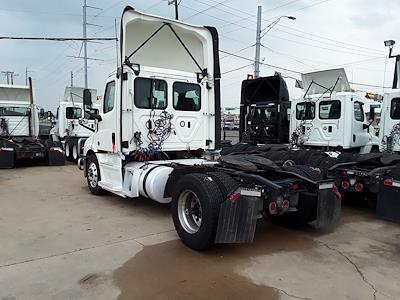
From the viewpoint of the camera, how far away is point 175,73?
765cm

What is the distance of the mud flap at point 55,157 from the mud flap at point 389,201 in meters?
11.9

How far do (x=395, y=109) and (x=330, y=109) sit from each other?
10.1 feet

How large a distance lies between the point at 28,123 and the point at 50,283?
1282 cm

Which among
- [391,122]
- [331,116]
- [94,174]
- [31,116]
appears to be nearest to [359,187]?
[391,122]

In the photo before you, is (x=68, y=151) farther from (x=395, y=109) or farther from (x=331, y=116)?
(x=395, y=109)

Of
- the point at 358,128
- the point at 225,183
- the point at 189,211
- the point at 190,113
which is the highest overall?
the point at 190,113

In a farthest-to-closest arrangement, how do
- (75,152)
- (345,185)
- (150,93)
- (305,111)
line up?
(75,152) → (305,111) → (150,93) → (345,185)

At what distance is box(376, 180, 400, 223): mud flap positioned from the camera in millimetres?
5945

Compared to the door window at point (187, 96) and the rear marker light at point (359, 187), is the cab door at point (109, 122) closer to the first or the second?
the door window at point (187, 96)

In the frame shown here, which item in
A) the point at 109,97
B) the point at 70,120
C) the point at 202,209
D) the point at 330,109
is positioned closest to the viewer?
the point at 202,209

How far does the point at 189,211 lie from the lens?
209 inches

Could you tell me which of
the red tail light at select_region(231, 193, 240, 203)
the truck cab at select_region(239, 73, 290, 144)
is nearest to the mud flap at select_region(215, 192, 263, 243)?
the red tail light at select_region(231, 193, 240, 203)

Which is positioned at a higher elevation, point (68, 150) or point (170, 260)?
point (68, 150)

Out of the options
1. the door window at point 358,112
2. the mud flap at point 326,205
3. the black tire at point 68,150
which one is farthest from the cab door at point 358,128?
the black tire at point 68,150
